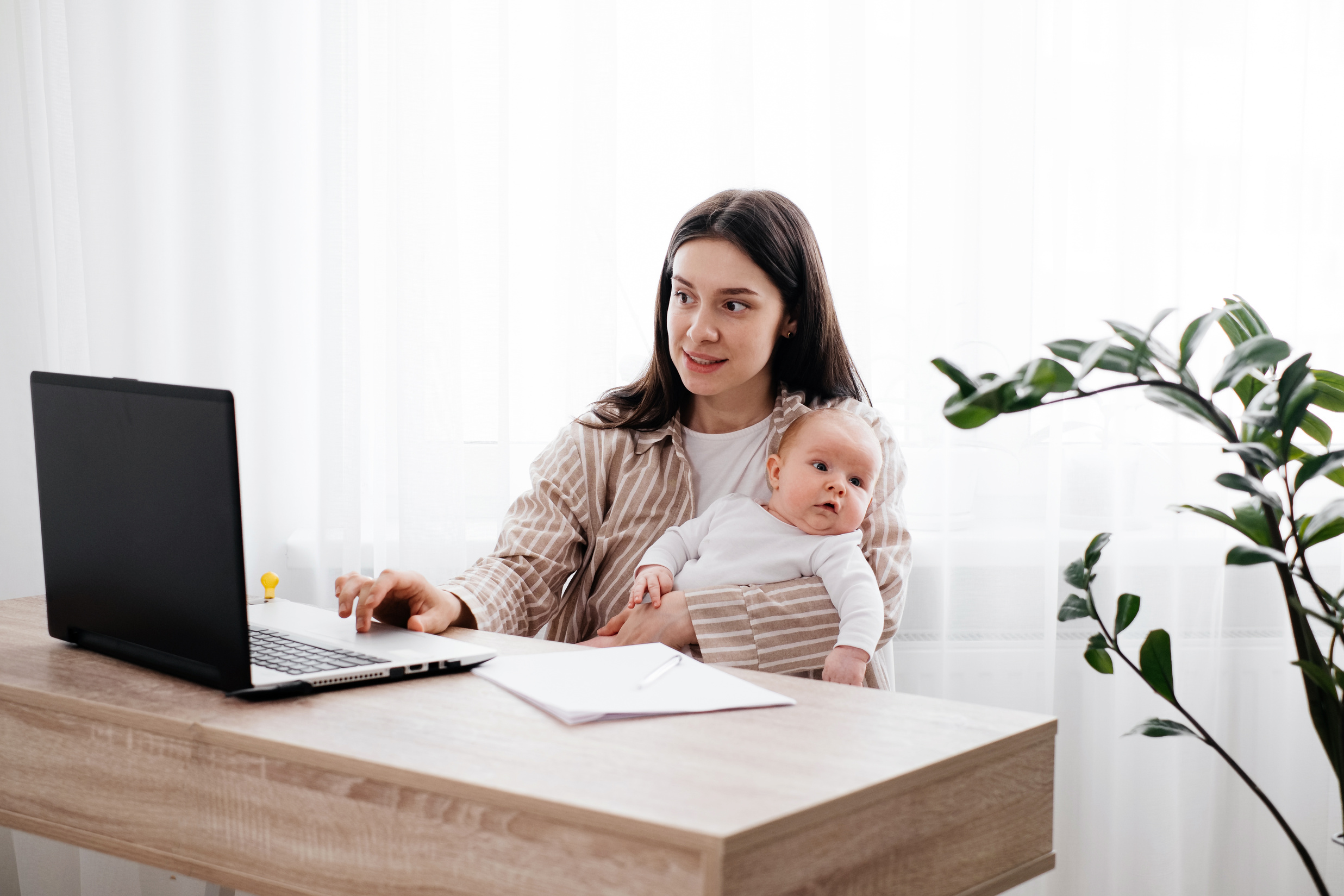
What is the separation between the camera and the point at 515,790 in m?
0.76

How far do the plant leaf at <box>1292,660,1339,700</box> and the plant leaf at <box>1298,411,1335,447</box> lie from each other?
0.26m

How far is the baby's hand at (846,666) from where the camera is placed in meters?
1.41

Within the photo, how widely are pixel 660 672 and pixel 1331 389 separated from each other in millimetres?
782

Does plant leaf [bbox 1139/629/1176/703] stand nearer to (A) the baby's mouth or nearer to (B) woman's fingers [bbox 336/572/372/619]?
(A) the baby's mouth

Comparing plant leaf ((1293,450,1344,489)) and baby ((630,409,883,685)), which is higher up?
plant leaf ((1293,450,1344,489))

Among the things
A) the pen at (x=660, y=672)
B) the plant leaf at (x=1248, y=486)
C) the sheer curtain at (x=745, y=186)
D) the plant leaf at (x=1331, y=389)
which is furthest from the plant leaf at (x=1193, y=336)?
the sheer curtain at (x=745, y=186)

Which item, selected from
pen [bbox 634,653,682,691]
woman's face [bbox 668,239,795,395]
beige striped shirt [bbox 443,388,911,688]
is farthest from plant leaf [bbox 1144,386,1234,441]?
woman's face [bbox 668,239,795,395]

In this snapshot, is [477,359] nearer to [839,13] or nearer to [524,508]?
[524,508]

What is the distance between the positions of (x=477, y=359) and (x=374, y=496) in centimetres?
37

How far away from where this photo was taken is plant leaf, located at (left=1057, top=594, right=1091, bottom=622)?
1277 millimetres

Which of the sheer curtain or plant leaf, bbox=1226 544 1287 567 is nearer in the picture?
plant leaf, bbox=1226 544 1287 567

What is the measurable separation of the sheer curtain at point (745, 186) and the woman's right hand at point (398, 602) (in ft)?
2.78

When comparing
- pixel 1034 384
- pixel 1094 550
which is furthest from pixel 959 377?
pixel 1094 550

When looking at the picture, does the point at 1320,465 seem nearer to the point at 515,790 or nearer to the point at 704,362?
the point at 515,790
